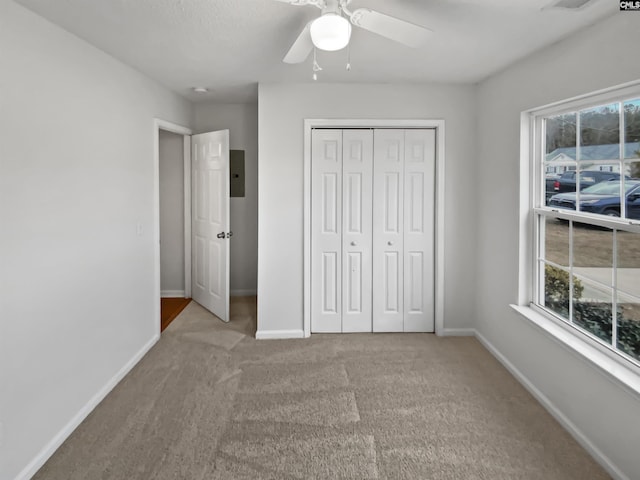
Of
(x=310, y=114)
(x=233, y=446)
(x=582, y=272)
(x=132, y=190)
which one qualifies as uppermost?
(x=310, y=114)

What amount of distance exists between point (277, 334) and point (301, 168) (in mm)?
1586

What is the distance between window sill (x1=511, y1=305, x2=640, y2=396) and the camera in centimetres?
201

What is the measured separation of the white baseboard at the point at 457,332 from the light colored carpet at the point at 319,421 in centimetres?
27

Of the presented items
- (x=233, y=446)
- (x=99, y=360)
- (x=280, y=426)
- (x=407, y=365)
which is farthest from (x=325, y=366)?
(x=99, y=360)

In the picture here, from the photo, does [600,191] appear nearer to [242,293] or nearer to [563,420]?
[563,420]

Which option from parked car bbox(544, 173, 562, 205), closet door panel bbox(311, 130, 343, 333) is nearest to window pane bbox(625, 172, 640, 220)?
parked car bbox(544, 173, 562, 205)

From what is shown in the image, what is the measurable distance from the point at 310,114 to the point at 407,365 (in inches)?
92.8

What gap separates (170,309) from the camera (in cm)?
472

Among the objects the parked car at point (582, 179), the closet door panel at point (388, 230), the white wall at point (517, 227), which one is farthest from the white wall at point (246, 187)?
the parked car at point (582, 179)

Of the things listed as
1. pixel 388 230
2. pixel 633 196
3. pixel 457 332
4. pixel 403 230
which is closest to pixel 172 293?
pixel 388 230

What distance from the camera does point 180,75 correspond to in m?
3.52

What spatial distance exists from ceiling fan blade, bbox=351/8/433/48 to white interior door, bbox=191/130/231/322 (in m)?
2.68

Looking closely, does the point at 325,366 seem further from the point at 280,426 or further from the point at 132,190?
the point at 132,190

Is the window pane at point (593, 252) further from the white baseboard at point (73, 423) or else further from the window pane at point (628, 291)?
the white baseboard at point (73, 423)
